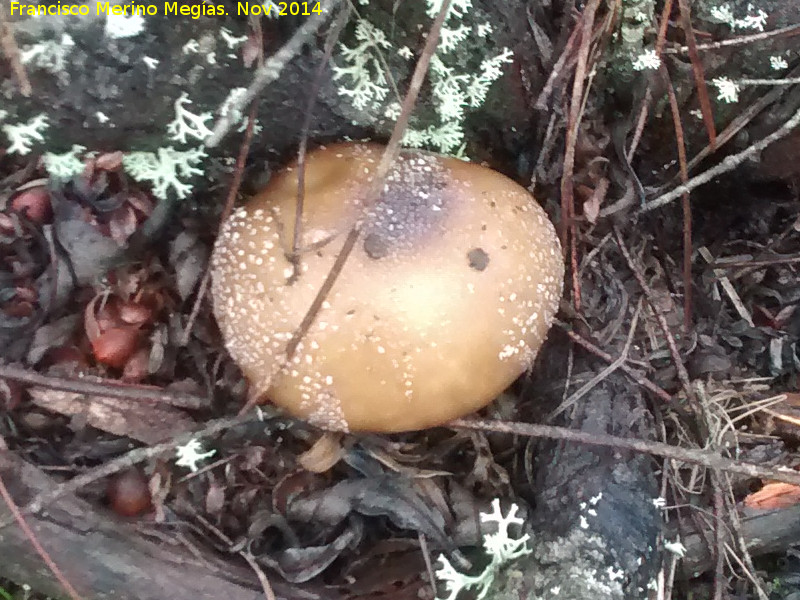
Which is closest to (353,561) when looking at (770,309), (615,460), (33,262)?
(615,460)

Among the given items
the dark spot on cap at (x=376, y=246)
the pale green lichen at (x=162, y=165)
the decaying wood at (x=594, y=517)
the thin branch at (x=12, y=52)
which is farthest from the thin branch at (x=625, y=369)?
the thin branch at (x=12, y=52)

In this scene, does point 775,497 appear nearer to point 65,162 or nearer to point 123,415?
point 123,415

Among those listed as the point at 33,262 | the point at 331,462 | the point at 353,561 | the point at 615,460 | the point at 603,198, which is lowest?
the point at 353,561

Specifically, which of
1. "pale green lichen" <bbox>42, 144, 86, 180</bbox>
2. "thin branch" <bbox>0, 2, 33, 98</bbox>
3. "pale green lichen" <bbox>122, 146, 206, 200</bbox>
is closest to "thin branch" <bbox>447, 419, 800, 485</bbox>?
"pale green lichen" <bbox>122, 146, 206, 200</bbox>

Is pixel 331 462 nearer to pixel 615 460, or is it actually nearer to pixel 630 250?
pixel 615 460

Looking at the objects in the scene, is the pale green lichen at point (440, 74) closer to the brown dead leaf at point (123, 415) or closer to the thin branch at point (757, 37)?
the thin branch at point (757, 37)

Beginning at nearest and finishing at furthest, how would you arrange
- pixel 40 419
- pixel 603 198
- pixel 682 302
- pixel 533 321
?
1. pixel 533 321
2. pixel 40 419
3. pixel 603 198
4. pixel 682 302
